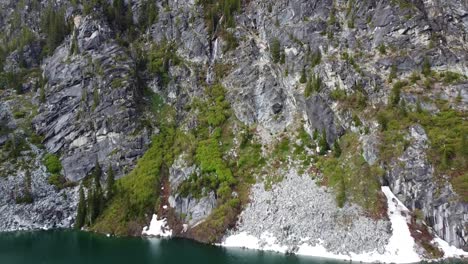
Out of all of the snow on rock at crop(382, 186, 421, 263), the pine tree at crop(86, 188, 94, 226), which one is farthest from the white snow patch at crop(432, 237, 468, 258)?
the pine tree at crop(86, 188, 94, 226)

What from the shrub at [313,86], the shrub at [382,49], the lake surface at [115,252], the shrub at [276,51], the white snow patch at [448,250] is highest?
the shrub at [276,51]

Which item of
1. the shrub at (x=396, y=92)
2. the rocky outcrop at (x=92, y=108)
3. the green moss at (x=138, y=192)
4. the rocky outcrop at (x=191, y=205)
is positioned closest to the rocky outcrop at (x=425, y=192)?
the shrub at (x=396, y=92)

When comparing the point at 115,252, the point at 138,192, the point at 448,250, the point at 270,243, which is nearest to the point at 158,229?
the point at 138,192

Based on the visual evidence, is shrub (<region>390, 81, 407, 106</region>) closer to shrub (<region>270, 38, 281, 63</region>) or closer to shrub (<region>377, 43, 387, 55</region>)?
shrub (<region>377, 43, 387, 55</region>)

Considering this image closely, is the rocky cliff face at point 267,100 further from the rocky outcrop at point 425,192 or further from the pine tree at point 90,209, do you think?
the pine tree at point 90,209

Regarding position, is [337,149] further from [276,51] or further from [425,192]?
[276,51]
